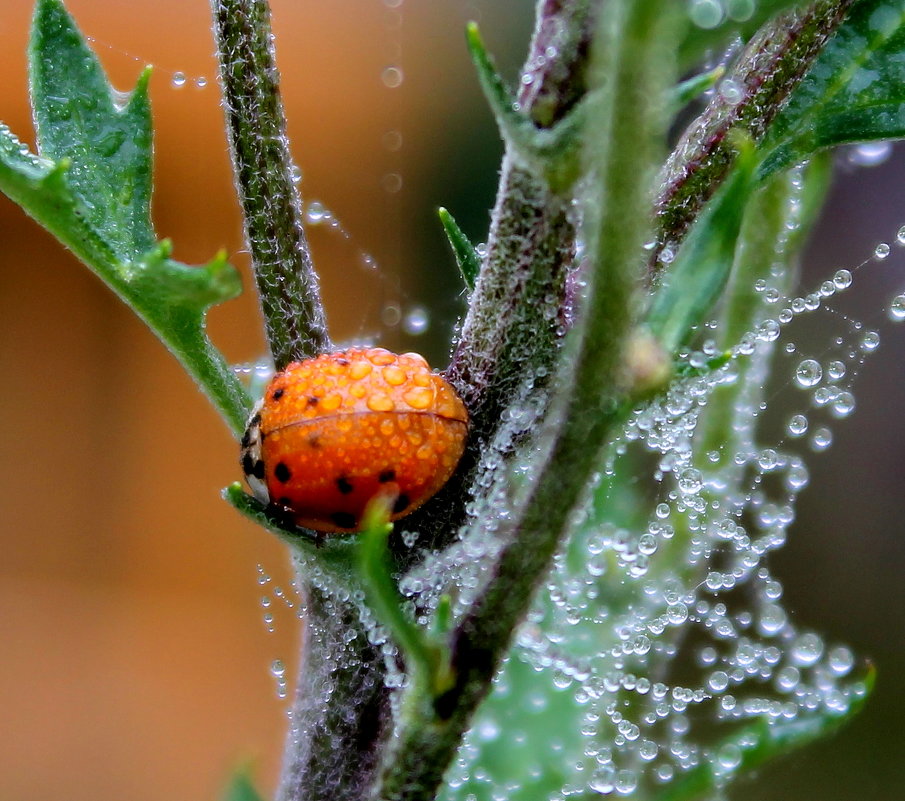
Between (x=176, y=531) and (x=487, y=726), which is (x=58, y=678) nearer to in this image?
(x=176, y=531)

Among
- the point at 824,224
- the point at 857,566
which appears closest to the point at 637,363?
the point at 824,224

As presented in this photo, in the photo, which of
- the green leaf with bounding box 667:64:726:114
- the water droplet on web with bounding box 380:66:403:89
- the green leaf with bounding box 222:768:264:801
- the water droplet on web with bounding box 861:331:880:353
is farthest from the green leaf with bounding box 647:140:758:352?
the water droplet on web with bounding box 380:66:403:89

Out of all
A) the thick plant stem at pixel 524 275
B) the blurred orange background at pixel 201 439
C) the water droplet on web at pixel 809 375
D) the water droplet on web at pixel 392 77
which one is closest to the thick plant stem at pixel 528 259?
the thick plant stem at pixel 524 275

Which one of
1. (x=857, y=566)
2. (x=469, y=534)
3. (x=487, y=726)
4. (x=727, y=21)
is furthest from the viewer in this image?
(x=857, y=566)

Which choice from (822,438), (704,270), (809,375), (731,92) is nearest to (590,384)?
(704,270)

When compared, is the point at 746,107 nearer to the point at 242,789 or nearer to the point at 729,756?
the point at 729,756

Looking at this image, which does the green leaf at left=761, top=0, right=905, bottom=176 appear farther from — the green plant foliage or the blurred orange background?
the blurred orange background

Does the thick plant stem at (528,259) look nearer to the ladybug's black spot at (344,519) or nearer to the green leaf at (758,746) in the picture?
the ladybug's black spot at (344,519)
